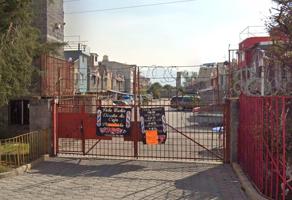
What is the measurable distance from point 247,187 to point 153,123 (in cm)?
439

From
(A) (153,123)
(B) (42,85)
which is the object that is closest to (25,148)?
(B) (42,85)

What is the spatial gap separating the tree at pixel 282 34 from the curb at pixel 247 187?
273cm

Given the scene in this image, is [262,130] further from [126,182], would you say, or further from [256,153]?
[126,182]

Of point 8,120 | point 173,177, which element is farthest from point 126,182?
point 8,120

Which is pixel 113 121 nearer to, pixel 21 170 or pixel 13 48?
pixel 21 170

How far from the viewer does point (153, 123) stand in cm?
1287

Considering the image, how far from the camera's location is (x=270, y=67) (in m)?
11.1

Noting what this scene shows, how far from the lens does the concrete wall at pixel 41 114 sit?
13.9 meters

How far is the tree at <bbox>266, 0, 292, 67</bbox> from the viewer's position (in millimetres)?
9750

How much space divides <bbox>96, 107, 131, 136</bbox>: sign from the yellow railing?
171 cm

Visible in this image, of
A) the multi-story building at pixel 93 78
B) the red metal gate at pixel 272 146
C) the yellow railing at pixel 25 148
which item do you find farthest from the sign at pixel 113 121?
the multi-story building at pixel 93 78

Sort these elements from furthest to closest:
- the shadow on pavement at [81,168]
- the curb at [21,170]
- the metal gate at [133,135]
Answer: the metal gate at [133,135] < the shadow on pavement at [81,168] < the curb at [21,170]

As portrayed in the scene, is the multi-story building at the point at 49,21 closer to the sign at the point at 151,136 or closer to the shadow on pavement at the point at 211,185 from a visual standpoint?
the sign at the point at 151,136

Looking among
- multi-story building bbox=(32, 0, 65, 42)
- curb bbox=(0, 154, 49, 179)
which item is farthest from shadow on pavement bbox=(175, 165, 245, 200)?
multi-story building bbox=(32, 0, 65, 42)
